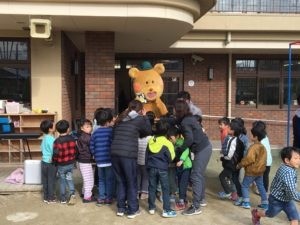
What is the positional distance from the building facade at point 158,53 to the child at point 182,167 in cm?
239

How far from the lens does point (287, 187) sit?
4.87 metres

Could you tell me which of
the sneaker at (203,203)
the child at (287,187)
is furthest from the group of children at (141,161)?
the child at (287,187)

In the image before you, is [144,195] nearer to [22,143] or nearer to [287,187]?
[287,187]

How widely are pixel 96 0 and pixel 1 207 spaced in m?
3.59

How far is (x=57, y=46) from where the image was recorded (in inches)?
359

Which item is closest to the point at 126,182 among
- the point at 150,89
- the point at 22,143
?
the point at 150,89

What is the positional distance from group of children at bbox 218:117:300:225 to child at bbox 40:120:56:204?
2583mm

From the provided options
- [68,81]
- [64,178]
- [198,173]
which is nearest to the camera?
[198,173]

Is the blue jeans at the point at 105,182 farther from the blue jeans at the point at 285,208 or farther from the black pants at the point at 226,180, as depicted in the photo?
the blue jeans at the point at 285,208

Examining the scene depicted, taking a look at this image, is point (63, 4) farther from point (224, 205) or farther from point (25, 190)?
point (224, 205)

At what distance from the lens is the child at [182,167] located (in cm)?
620

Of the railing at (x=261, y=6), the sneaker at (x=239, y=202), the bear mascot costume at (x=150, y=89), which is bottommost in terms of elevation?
the sneaker at (x=239, y=202)

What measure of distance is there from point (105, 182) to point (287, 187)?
2.76m

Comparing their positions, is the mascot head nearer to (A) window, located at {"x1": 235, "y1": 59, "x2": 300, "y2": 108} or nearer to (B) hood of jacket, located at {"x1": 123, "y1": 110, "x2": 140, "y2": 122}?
(B) hood of jacket, located at {"x1": 123, "y1": 110, "x2": 140, "y2": 122}
